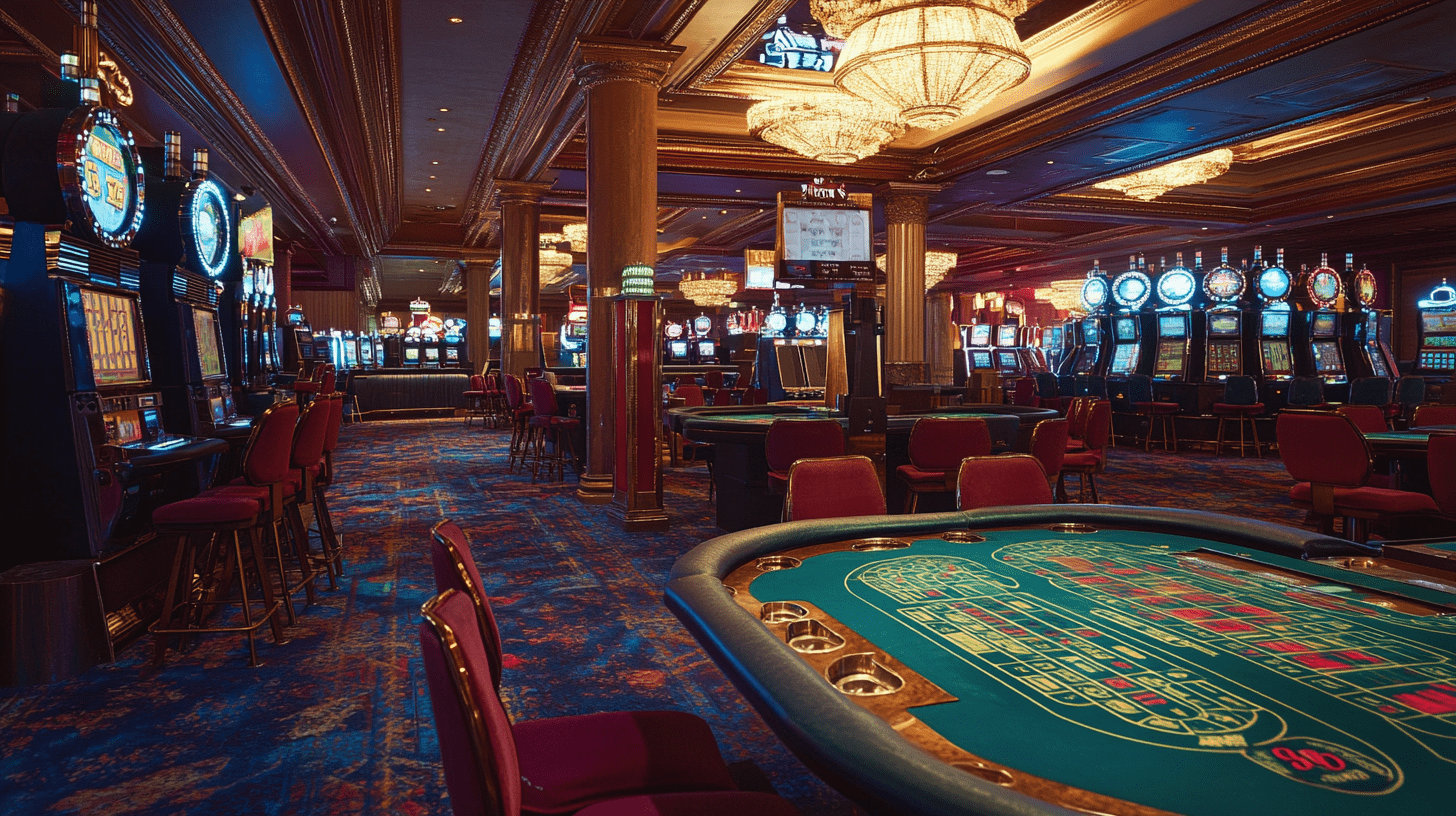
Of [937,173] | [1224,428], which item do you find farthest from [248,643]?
[1224,428]

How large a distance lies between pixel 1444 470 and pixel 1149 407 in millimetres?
6963

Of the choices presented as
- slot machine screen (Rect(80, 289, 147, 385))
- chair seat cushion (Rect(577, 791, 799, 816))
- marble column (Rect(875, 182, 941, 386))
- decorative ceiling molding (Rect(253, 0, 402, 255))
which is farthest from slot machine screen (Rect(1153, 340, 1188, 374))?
chair seat cushion (Rect(577, 791, 799, 816))

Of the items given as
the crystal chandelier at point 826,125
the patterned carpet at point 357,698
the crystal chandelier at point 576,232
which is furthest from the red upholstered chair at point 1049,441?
the crystal chandelier at point 576,232

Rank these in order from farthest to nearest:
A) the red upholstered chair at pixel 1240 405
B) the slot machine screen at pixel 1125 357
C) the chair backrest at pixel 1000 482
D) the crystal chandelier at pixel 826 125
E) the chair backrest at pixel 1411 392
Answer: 1. the slot machine screen at pixel 1125 357
2. the red upholstered chair at pixel 1240 405
3. the chair backrest at pixel 1411 392
4. the crystal chandelier at pixel 826 125
5. the chair backrest at pixel 1000 482

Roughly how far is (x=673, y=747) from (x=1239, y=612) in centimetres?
102

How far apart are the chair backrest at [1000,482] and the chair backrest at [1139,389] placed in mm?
8621

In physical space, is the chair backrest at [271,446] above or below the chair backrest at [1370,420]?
above

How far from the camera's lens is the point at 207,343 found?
16.4 ft

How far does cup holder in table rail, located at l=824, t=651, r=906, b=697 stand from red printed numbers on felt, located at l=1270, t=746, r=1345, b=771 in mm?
434

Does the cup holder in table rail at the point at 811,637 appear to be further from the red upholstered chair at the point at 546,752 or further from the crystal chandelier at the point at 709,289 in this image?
the crystal chandelier at the point at 709,289

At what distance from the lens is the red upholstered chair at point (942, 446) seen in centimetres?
457

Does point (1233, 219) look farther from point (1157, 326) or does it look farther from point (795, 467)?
point (795, 467)

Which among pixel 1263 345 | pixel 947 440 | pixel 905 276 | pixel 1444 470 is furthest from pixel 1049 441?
pixel 1263 345

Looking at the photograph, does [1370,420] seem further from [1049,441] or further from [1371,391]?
[1371,391]
